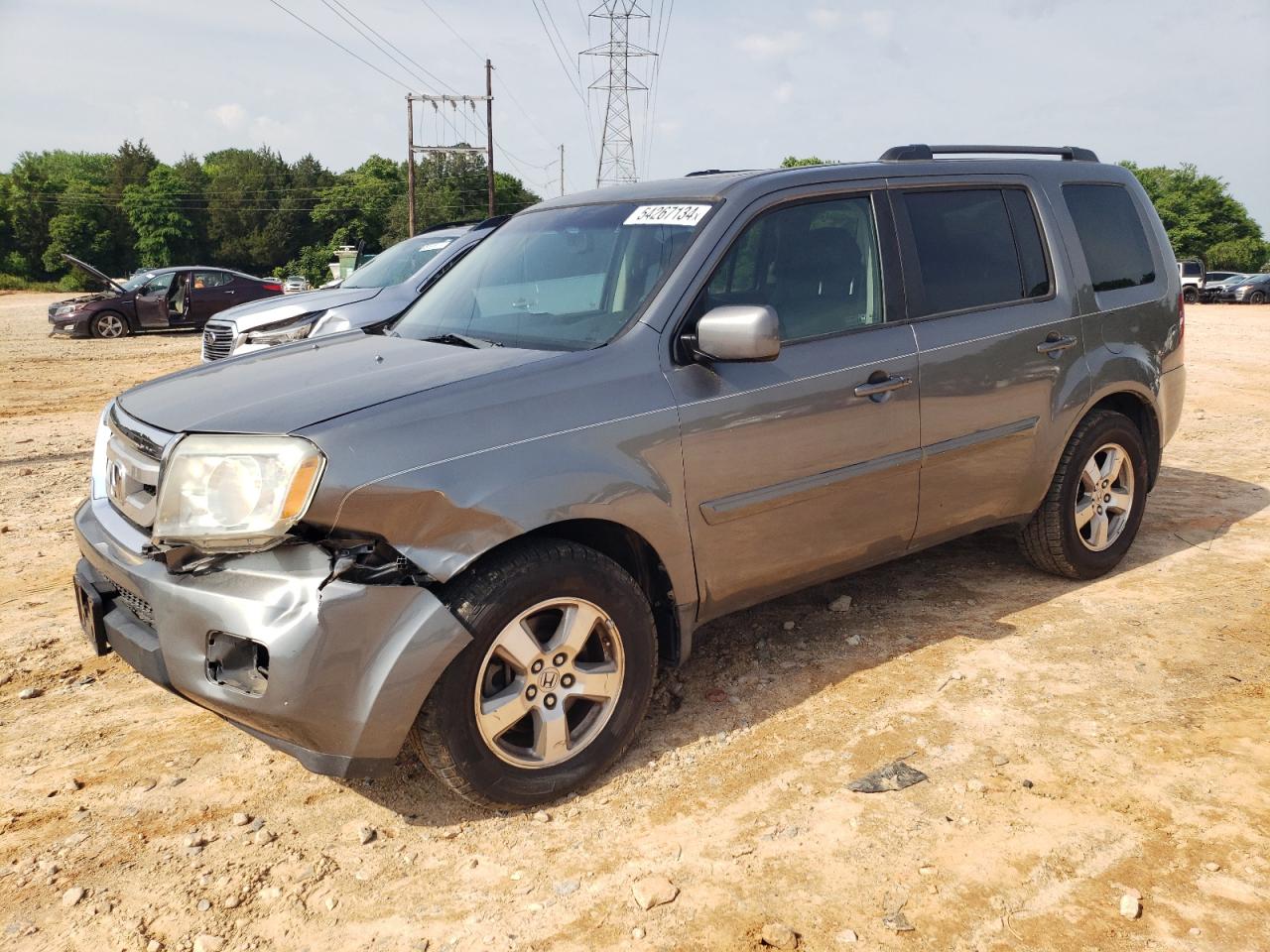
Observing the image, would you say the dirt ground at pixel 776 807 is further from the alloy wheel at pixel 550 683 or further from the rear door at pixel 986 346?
the rear door at pixel 986 346

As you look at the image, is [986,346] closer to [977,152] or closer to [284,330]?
[977,152]

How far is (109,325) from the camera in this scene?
2127 cm

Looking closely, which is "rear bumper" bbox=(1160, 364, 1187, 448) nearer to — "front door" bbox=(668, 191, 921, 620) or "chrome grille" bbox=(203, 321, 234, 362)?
"front door" bbox=(668, 191, 921, 620)

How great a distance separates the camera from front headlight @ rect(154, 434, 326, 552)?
2693 millimetres

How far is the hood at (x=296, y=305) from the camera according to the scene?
989cm

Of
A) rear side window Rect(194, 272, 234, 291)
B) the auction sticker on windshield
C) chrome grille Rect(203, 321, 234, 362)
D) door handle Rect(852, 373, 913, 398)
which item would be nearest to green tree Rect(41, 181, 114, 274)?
rear side window Rect(194, 272, 234, 291)

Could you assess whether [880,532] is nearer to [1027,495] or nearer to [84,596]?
[1027,495]

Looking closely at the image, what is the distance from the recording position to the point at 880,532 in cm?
397

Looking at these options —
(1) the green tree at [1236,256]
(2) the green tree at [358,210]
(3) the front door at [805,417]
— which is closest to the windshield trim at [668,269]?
(3) the front door at [805,417]

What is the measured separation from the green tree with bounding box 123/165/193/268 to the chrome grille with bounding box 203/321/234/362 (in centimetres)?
8182

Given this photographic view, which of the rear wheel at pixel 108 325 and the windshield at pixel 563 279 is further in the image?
the rear wheel at pixel 108 325

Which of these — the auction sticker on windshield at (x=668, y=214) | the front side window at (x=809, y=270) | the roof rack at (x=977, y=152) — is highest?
the roof rack at (x=977, y=152)

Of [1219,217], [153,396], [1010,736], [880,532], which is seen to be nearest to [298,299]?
[153,396]

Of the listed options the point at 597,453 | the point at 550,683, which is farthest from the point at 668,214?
the point at 550,683
